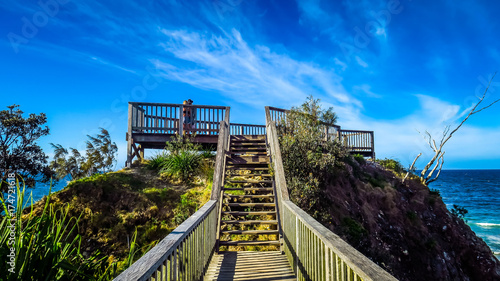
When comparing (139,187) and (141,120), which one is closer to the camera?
(139,187)

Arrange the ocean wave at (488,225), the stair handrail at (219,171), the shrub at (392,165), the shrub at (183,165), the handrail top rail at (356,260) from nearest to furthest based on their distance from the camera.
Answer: the handrail top rail at (356,260), the stair handrail at (219,171), the shrub at (183,165), the shrub at (392,165), the ocean wave at (488,225)

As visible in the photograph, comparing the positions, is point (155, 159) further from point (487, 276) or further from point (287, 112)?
point (487, 276)

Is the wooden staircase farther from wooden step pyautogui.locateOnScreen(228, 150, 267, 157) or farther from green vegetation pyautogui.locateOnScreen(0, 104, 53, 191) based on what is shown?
green vegetation pyautogui.locateOnScreen(0, 104, 53, 191)

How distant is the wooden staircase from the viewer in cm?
553

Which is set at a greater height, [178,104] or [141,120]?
[178,104]

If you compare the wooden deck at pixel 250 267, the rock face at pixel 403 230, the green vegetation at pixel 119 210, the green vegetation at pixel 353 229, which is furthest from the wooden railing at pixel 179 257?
the green vegetation at pixel 353 229

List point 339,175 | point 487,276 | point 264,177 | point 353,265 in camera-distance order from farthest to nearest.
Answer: point 339,175 → point 487,276 → point 264,177 → point 353,265

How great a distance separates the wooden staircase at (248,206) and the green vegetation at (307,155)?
80cm

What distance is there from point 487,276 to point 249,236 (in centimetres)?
975

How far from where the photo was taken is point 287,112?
10.5 m

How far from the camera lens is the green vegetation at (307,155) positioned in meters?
A: 7.30

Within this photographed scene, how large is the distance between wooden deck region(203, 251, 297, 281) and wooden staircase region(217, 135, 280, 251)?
0.37m

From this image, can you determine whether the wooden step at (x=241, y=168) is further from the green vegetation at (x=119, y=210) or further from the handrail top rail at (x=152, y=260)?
the handrail top rail at (x=152, y=260)

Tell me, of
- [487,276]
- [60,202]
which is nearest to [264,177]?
[60,202]
